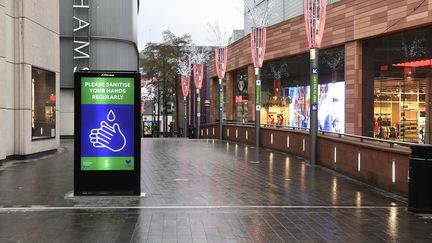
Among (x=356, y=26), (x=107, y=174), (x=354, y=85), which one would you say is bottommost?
(x=107, y=174)

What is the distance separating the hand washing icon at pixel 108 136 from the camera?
9352 mm

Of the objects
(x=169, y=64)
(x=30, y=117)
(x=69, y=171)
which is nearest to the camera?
(x=69, y=171)

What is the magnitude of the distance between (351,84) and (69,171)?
12181mm

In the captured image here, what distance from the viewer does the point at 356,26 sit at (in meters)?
20.5

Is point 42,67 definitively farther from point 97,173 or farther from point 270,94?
point 270,94

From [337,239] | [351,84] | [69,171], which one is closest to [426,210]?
[337,239]

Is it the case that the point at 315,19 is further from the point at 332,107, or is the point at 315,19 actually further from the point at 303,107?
the point at 303,107

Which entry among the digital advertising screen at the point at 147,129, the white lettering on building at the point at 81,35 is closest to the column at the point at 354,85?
the white lettering on building at the point at 81,35

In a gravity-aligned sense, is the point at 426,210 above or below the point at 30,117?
below

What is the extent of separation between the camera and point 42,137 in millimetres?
17969

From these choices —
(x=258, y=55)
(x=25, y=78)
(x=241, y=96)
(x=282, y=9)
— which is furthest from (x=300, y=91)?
(x=25, y=78)

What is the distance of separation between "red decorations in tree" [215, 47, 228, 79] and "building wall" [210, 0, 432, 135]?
580 cm

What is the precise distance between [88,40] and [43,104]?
14.7 m

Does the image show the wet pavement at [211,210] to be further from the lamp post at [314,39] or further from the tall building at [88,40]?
the tall building at [88,40]
